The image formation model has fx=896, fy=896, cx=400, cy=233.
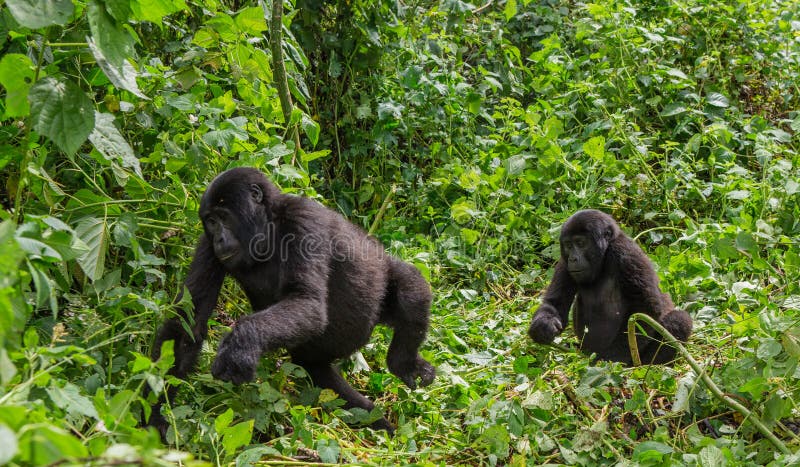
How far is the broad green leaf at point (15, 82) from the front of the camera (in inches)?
120

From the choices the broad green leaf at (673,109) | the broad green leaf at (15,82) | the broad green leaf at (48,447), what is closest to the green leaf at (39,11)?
the broad green leaf at (15,82)

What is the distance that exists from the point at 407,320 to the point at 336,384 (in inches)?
20.2

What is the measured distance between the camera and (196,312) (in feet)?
13.8

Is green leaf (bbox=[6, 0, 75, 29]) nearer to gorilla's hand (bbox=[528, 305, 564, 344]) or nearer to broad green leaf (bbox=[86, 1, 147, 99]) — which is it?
broad green leaf (bbox=[86, 1, 147, 99])

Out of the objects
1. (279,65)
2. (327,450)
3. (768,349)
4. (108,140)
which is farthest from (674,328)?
(108,140)

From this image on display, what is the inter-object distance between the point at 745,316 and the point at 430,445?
1.67 metres

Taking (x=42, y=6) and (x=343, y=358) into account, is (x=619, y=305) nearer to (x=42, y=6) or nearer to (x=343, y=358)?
(x=343, y=358)

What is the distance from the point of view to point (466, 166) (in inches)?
273

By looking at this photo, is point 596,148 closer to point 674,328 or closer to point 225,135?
point 674,328

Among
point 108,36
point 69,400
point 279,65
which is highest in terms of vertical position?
point 108,36

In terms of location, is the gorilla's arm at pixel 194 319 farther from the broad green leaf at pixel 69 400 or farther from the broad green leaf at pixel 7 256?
the broad green leaf at pixel 7 256

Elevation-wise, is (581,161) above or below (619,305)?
above

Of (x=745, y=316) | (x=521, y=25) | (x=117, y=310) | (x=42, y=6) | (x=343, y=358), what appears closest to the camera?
(x=42, y=6)

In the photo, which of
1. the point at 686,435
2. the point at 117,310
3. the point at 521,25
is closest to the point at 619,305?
the point at 686,435
